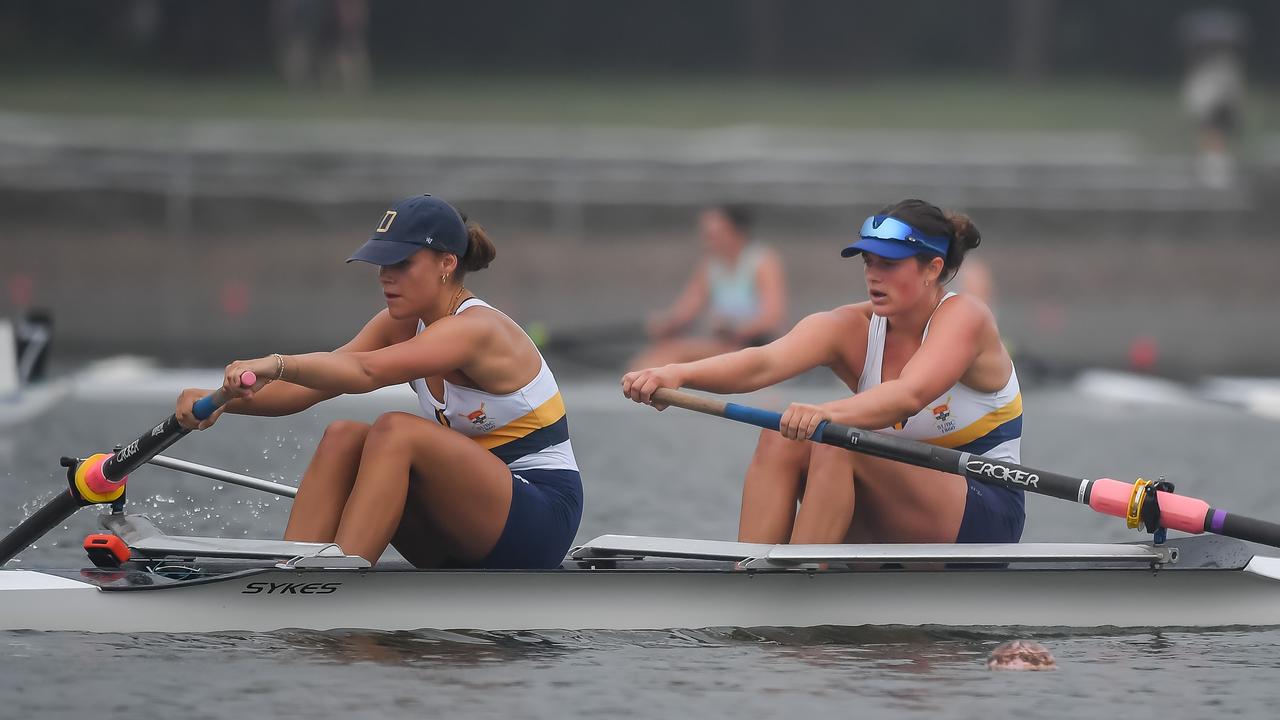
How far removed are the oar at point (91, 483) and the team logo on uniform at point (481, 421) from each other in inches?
38.6

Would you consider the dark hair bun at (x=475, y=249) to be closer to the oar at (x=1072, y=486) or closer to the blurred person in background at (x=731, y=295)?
the oar at (x=1072, y=486)

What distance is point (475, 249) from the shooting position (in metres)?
6.79

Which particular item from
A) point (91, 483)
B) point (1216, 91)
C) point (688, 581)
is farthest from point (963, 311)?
point (1216, 91)

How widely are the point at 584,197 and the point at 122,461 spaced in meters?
14.3

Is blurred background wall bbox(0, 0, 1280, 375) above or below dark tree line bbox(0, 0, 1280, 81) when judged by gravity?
below

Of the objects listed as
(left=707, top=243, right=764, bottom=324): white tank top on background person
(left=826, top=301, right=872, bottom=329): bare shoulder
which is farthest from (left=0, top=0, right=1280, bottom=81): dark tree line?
(left=826, top=301, right=872, bottom=329): bare shoulder

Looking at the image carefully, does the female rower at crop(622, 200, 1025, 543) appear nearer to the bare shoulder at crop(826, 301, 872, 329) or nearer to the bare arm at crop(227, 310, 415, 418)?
the bare shoulder at crop(826, 301, 872, 329)

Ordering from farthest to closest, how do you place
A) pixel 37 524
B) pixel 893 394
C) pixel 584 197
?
pixel 584 197 → pixel 37 524 → pixel 893 394

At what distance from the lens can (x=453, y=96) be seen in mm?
27406

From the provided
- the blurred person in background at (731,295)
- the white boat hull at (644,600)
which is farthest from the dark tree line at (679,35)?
the white boat hull at (644,600)

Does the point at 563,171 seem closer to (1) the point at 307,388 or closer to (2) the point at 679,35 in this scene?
(2) the point at 679,35

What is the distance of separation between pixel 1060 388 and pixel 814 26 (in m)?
16.3

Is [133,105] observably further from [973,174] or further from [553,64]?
[973,174]

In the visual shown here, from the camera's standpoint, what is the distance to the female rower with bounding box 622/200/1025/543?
6.66m
